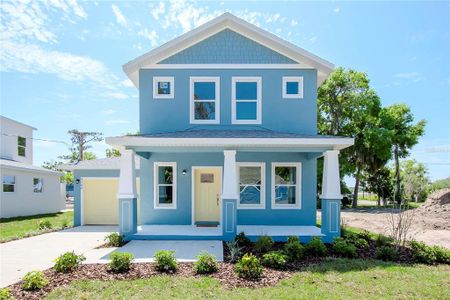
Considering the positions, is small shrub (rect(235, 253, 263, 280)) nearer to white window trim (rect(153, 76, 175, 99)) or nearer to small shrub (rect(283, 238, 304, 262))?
small shrub (rect(283, 238, 304, 262))

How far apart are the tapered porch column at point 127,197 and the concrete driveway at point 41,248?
990 millimetres

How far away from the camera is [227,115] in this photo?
10953 mm

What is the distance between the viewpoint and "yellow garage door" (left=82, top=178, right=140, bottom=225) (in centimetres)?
1282

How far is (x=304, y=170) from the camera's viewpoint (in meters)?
10.9

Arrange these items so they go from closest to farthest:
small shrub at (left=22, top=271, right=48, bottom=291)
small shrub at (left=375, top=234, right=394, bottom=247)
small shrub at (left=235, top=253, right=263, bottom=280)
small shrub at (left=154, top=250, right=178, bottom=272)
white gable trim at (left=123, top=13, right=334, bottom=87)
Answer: small shrub at (left=22, top=271, right=48, bottom=291) < small shrub at (left=235, top=253, right=263, bottom=280) < small shrub at (left=154, top=250, right=178, bottom=272) < small shrub at (left=375, top=234, right=394, bottom=247) < white gable trim at (left=123, top=13, right=334, bottom=87)

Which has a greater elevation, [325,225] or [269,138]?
[269,138]

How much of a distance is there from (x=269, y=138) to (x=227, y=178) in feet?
6.06

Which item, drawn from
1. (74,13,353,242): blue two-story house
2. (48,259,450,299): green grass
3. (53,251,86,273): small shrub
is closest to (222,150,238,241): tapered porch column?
(74,13,353,242): blue two-story house

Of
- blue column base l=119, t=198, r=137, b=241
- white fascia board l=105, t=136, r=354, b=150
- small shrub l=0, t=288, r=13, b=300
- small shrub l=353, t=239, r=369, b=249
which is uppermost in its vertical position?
white fascia board l=105, t=136, r=354, b=150

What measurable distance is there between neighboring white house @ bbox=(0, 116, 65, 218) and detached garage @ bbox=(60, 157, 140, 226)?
21.2 feet

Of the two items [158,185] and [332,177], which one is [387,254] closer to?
[332,177]

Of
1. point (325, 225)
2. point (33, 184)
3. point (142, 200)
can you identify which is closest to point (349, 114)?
point (325, 225)

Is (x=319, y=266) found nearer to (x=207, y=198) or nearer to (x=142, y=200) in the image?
(x=207, y=198)

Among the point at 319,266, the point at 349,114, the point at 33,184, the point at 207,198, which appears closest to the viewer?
the point at 319,266
